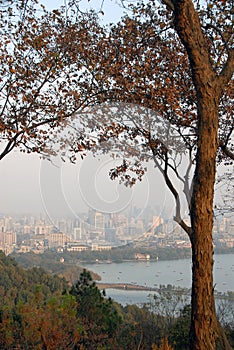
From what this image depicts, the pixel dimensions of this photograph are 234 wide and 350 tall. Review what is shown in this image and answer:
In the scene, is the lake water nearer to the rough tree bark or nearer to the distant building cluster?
the distant building cluster

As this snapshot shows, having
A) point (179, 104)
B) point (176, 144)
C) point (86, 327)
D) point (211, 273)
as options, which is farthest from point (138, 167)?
point (211, 273)

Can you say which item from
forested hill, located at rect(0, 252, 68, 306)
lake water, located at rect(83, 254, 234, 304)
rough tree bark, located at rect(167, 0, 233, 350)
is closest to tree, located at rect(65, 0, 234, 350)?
rough tree bark, located at rect(167, 0, 233, 350)

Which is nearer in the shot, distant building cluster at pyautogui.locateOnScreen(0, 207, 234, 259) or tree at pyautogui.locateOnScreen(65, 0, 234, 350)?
tree at pyautogui.locateOnScreen(65, 0, 234, 350)

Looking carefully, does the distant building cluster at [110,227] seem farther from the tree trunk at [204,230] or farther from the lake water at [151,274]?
the lake water at [151,274]

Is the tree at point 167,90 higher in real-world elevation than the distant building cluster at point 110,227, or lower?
higher

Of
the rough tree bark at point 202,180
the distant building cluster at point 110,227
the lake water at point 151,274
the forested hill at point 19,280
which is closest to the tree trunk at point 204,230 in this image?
the rough tree bark at point 202,180
